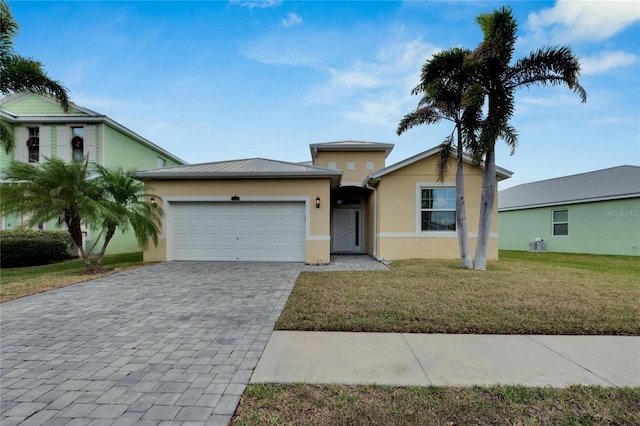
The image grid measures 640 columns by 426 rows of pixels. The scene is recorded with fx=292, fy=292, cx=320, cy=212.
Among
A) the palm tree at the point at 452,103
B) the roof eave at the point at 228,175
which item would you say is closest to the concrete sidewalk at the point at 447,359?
the palm tree at the point at 452,103

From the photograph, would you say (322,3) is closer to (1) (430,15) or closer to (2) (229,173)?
(1) (430,15)

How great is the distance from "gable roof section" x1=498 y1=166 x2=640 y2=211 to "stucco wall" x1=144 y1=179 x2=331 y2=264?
14614 millimetres

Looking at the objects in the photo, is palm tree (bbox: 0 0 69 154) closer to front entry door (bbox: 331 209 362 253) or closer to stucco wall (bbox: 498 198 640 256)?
front entry door (bbox: 331 209 362 253)

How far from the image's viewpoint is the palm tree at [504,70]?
8.06m

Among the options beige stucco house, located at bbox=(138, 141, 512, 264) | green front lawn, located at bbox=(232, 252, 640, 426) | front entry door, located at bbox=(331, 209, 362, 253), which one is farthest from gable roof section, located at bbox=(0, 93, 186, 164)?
green front lawn, located at bbox=(232, 252, 640, 426)

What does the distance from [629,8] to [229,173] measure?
12.7m

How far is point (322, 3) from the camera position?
9922mm

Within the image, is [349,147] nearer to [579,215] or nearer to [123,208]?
[123,208]

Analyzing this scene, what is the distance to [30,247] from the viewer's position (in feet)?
36.2

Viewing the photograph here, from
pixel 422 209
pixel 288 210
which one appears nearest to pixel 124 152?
pixel 288 210

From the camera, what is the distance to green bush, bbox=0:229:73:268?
35.4 ft

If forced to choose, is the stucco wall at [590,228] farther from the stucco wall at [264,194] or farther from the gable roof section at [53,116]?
the gable roof section at [53,116]

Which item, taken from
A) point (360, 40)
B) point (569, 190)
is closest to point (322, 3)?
point (360, 40)

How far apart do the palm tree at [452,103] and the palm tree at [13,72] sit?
12.3 meters
